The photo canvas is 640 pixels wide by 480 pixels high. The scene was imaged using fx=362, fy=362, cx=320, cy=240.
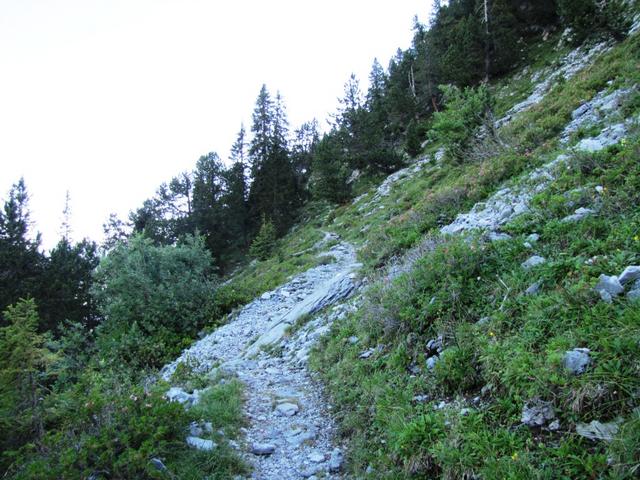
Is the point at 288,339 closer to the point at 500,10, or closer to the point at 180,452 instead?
the point at 180,452

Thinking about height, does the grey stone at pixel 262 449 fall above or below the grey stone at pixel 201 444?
below

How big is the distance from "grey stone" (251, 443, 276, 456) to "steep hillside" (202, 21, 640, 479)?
40.0 inches

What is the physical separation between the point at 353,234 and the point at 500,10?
27363 mm

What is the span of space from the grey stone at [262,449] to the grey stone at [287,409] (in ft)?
3.03

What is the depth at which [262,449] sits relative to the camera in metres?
5.16

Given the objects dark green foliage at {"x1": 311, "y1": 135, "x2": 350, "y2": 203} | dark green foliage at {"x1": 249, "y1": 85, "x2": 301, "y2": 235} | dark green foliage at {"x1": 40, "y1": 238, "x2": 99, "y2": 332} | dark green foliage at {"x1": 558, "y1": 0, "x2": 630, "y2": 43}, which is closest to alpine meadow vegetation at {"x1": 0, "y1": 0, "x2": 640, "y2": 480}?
dark green foliage at {"x1": 558, "y1": 0, "x2": 630, "y2": 43}

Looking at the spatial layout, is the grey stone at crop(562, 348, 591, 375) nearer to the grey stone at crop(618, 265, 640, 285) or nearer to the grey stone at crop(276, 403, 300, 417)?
the grey stone at crop(618, 265, 640, 285)

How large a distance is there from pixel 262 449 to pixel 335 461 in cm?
110

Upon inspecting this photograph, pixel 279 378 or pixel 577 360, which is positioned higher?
pixel 577 360

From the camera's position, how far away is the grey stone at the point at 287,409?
20.4ft

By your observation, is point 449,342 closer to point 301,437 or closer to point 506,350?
point 506,350

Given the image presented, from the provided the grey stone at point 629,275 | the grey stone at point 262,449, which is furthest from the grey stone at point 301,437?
the grey stone at point 629,275

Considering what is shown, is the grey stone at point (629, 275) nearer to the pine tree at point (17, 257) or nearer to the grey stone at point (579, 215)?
the grey stone at point (579, 215)

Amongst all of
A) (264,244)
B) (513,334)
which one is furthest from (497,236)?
(264,244)
